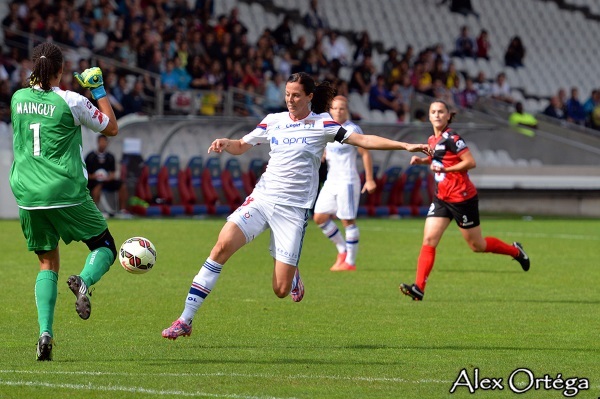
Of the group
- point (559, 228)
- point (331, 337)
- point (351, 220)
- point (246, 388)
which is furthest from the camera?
point (559, 228)

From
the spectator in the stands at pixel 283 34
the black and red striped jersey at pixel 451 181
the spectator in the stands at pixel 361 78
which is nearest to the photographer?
the black and red striped jersey at pixel 451 181

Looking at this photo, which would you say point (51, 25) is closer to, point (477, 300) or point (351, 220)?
point (351, 220)

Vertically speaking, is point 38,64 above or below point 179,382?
above

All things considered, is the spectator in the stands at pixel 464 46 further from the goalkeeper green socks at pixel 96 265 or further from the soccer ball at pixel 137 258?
the goalkeeper green socks at pixel 96 265

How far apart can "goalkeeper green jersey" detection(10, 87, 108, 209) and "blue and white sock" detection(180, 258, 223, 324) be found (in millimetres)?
1275

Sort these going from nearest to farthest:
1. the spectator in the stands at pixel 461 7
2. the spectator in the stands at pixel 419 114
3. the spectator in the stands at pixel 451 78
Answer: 1. the spectator in the stands at pixel 419 114
2. the spectator in the stands at pixel 451 78
3. the spectator in the stands at pixel 461 7

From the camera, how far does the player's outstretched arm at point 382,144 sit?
8.70 metres

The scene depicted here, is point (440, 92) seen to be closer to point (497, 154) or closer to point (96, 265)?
point (497, 154)

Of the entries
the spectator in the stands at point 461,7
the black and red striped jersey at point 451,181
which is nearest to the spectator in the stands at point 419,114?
the spectator in the stands at point 461,7

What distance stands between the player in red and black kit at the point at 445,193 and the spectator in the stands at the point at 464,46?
25.4 metres

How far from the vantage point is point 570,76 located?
40.4 metres

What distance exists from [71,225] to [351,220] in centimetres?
797

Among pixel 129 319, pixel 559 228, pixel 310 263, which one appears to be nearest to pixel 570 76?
pixel 559 228

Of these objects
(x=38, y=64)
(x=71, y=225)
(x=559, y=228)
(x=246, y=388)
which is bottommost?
(x=559, y=228)
